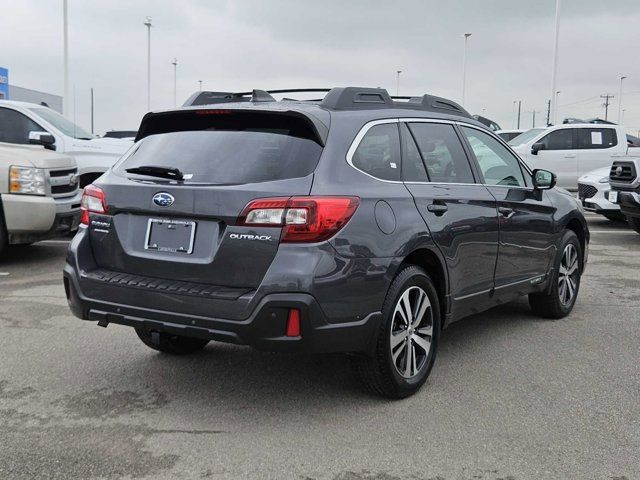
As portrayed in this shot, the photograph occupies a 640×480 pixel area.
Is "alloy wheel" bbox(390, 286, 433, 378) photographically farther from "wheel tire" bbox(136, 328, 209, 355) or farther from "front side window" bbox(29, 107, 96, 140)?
"front side window" bbox(29, 107, 96, 140)

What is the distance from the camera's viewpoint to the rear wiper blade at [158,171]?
3814 mm

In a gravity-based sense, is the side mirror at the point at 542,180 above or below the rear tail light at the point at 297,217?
above

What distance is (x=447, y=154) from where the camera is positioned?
15.5 ft

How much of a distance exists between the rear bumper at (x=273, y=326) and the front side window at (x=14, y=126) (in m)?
7.16

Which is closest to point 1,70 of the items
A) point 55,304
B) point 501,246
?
point 55,304

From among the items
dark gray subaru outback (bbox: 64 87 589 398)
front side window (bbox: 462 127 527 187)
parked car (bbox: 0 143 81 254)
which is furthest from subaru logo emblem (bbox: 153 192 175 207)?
parked car (bbox: 0 143 81 254)

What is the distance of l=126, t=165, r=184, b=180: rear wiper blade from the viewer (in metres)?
3.81

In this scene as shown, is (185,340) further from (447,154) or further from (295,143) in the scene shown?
(447,154)

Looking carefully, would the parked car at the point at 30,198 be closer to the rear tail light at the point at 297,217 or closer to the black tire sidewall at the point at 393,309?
the rear tail light at the point at 297,217

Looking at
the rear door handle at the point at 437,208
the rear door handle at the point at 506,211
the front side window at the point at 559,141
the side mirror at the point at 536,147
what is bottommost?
the rear door handle at the point at 506,211

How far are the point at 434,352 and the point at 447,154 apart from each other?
4.43 ft

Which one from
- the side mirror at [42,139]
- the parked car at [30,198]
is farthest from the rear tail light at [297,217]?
the side mirror at [42,139]

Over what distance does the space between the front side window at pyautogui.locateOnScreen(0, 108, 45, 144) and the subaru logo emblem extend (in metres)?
7.11

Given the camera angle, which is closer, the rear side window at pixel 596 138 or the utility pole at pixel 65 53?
the rear side window at pixel 596 138
